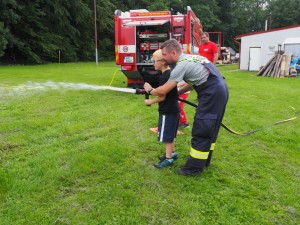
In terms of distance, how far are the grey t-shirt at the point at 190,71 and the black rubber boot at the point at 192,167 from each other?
96 centimetres

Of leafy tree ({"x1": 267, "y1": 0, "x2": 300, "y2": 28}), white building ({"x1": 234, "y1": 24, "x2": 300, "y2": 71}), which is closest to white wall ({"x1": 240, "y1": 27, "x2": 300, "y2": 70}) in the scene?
white building ({"x1": 234, "y1": 24, "x2": 300, "y2": 71})

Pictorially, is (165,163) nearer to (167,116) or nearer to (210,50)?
(167,116)

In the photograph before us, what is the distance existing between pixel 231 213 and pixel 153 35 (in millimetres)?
8921

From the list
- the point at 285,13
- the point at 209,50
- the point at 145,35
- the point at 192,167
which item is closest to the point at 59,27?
the point at 145,35

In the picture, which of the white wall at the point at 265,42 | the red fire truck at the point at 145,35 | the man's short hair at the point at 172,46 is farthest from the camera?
the white wall at the point at 265,42

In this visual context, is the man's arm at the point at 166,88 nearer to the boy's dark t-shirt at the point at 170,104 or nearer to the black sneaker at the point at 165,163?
the boy's dark t-shirt at the point at 170,104

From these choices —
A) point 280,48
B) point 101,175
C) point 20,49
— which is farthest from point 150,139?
point 20,49

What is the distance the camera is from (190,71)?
3748 millimetres

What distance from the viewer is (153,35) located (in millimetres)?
11211

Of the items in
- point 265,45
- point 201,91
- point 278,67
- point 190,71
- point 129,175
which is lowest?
point 129,175

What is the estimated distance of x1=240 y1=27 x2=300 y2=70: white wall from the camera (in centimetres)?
2262

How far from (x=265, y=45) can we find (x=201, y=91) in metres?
22.1

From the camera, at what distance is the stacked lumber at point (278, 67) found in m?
19.0

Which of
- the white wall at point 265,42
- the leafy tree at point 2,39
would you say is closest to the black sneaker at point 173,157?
the white wall at point 265,42
